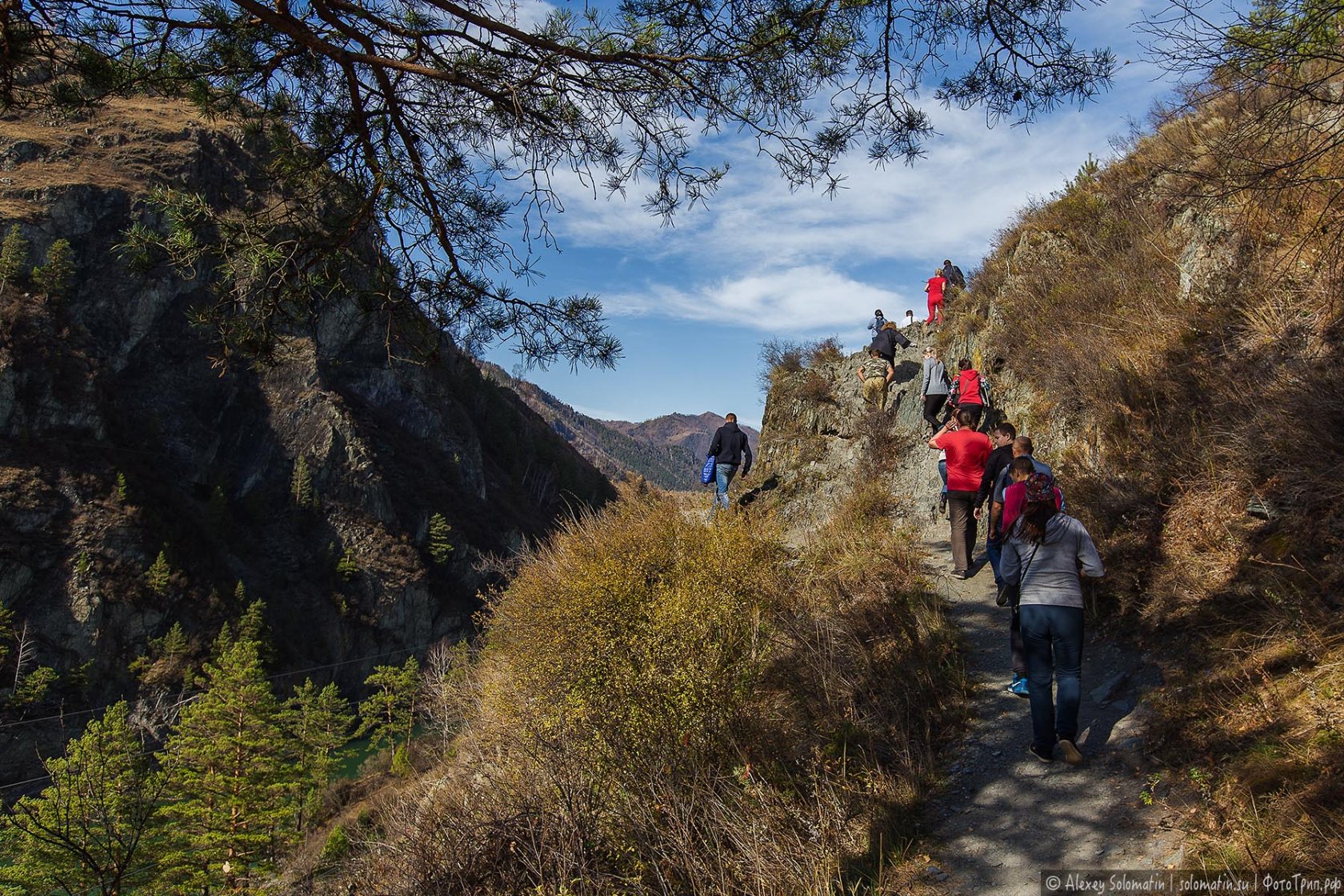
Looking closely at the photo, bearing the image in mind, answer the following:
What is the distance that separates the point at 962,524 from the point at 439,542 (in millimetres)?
81943

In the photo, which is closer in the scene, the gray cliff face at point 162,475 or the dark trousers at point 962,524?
the dark trousers at point 962,524

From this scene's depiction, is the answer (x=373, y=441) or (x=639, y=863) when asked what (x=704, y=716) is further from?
(x=373, y=441)

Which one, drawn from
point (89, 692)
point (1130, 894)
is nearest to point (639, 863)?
point (1130, 894)

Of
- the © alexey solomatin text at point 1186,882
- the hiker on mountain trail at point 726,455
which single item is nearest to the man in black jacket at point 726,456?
the hiker on mountain trail at point 726,455

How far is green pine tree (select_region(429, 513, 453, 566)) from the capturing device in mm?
81000

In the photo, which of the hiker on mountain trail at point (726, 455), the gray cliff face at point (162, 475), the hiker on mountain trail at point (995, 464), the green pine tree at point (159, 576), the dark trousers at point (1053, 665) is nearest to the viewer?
the dark trousers at point (1053, 665)

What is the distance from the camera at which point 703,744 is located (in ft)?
15.3

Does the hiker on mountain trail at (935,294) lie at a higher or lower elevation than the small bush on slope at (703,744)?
higher

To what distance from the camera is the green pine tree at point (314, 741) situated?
28.1 m

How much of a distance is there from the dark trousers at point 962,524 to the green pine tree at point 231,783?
978 inches

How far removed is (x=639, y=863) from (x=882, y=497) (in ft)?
25.5

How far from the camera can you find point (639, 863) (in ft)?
11.3

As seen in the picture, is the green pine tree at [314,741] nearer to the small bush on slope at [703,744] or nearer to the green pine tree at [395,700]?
the green pine tree at [395,700]

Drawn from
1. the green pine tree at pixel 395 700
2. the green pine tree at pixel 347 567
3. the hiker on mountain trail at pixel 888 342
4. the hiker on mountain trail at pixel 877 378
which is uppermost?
the hiker on mountain trail at pixel 888 342
